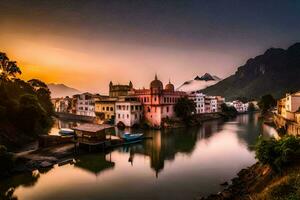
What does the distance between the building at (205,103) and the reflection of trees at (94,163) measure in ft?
169

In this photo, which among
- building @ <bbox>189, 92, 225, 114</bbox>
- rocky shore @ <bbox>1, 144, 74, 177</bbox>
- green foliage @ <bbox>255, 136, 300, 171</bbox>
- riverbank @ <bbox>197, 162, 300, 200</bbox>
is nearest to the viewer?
riverbank @ <bbox>197, 162, 300, 200</bbox>

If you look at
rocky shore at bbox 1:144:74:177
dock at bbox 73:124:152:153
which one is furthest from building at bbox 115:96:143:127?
rocky shore at bbox 1:144:74:177

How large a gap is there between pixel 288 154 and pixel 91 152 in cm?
2609

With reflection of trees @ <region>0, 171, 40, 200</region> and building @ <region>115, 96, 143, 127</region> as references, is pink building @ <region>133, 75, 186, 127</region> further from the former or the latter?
reflection of trees @ <region>0, 171, 40, 200</region>

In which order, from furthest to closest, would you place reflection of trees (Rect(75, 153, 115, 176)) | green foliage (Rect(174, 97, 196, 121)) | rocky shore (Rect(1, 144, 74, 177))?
green foliage (Rect(174, 97, 196, 121)) < reflection of trees (Rect(75, 153, 115, 176)) < rocky shore (Rect(1, 144, 74, 177))

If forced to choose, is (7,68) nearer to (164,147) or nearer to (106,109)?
(106,109)

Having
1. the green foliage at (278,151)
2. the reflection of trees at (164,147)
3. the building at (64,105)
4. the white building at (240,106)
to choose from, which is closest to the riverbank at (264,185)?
the green foliage at (278,151)

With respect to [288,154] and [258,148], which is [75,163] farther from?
[288,154]

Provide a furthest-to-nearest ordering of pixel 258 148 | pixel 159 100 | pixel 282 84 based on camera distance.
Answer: pixel 282 84, pixel 159 100, pixel 258 148

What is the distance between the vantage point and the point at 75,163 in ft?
99.0

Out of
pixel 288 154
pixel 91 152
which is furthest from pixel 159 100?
pixel 288 154

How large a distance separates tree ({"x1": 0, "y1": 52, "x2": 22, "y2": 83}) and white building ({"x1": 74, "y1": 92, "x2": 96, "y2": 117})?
29.0 m

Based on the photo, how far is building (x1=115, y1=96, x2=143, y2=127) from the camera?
6094cm

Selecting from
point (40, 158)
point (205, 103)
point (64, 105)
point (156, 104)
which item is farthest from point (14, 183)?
point (64, 105)
